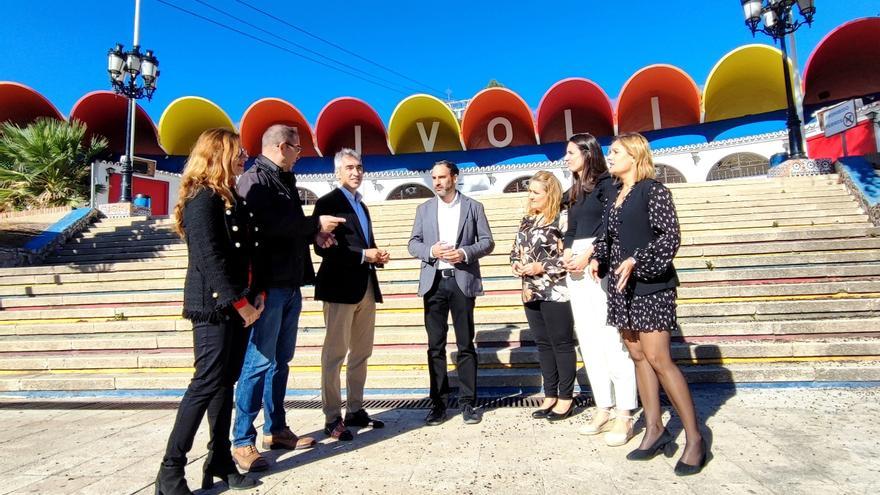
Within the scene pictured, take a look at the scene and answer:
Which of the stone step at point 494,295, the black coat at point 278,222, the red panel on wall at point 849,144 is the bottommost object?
the stone step at point 494,295

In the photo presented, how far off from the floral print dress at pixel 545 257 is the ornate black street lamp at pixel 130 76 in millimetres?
12593

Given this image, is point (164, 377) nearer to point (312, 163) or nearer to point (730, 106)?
point (312, 163)

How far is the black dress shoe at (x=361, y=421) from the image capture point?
3294 mm

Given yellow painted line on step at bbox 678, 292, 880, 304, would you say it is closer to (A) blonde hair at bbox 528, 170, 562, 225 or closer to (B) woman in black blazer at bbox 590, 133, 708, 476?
(A) blonde hair at bbox 528, 170, 562, 225

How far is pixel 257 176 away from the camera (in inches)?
114

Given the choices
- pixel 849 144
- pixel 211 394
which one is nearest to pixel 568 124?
pixel 849 144

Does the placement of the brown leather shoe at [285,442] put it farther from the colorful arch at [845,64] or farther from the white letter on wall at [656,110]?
the colorful arch at [845,64]

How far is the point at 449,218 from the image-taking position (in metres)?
3.68

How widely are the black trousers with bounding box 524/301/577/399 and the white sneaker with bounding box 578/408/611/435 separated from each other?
0.98 feet

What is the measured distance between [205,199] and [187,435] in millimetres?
1194

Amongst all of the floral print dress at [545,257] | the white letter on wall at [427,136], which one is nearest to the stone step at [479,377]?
the floral print dress at [545,257]

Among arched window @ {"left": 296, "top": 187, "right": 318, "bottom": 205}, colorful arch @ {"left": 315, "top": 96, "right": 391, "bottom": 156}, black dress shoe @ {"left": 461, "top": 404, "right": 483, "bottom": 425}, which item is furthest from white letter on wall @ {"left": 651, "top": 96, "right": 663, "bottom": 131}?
black dress shoe @ {"left": 461, "top": 404, "right": 483, "bottom": 425}

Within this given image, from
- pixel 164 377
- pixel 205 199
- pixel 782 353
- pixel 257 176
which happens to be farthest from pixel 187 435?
pixel 782 353

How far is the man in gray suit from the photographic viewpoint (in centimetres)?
339
